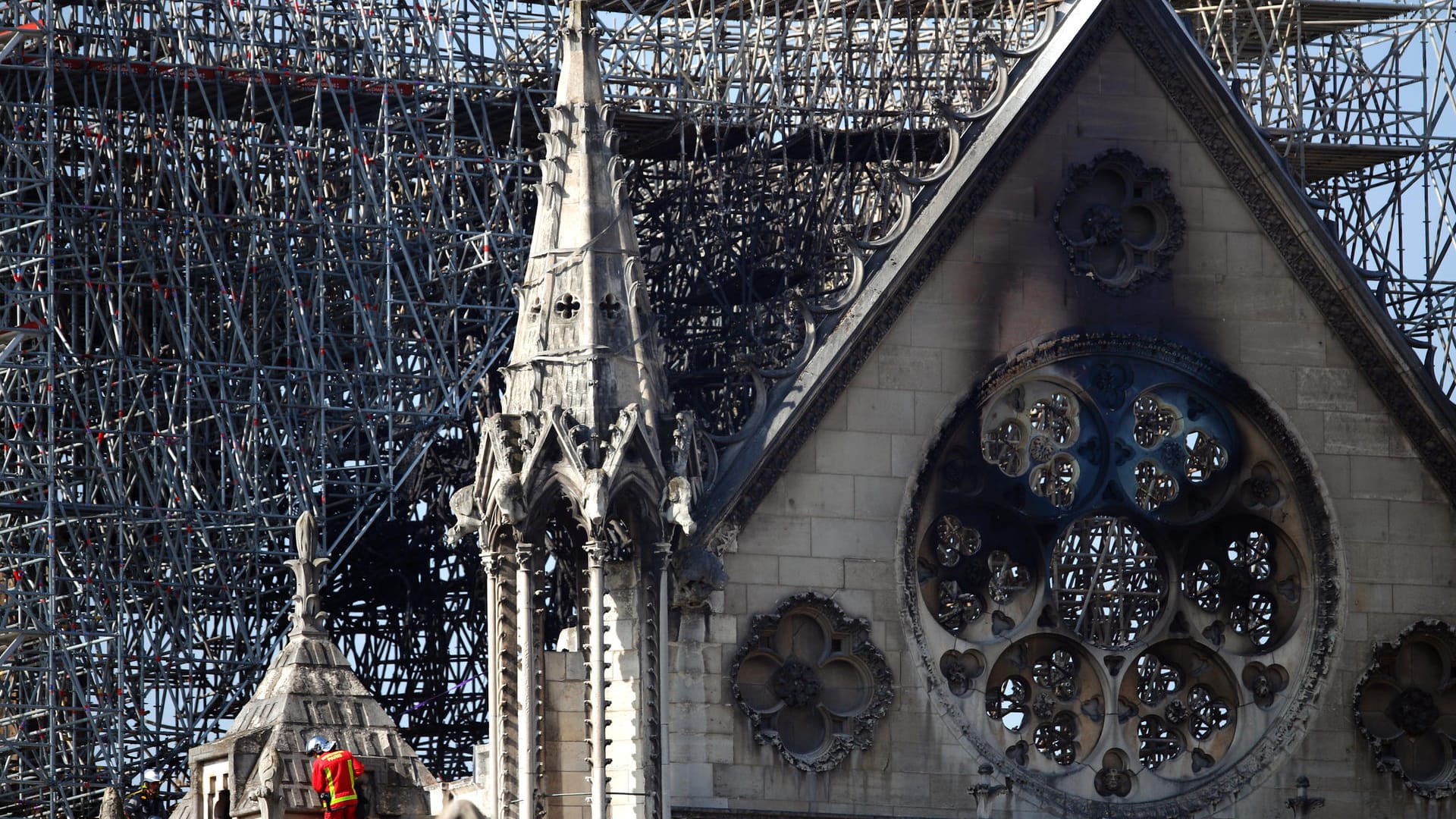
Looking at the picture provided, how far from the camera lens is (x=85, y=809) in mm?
51906

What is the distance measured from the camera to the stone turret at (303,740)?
32594 mm

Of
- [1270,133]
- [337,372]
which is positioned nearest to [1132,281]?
[1270,133]

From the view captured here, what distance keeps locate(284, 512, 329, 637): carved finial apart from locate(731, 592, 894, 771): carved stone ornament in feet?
12.5

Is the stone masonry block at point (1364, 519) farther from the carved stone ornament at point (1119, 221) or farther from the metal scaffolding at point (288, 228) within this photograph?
the metal scaffolding at point (288, 228)

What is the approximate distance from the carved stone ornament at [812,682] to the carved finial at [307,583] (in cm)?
382

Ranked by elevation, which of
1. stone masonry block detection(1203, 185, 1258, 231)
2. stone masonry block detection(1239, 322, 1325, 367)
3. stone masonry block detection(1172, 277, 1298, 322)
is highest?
stone masonry block detection(1203, 185, 1258, 231)

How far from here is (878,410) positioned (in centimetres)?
3559

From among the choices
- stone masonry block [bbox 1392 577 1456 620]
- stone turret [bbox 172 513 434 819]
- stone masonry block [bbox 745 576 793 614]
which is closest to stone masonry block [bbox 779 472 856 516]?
stone masonry block [bbox 745 576 793 614]

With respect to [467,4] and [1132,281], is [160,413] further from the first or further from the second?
[1132,281]

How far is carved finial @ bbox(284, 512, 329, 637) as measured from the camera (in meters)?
34.3

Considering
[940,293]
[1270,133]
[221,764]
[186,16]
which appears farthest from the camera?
[186,16]

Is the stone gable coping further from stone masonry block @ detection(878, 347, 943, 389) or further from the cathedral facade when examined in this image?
stone masonry block @ detection(878, 347, 943, 389)

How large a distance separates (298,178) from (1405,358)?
62.9 ft

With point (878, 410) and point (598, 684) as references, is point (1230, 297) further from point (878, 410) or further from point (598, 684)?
point (598, 684)
